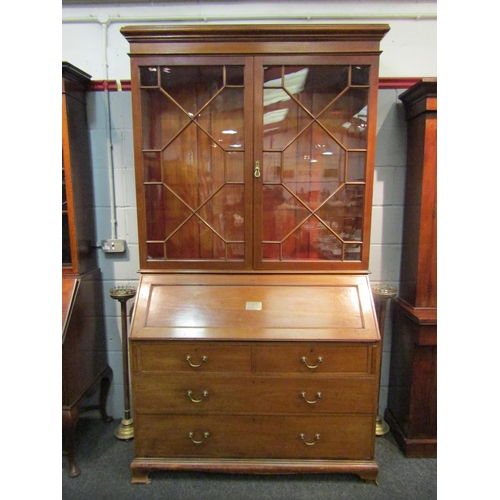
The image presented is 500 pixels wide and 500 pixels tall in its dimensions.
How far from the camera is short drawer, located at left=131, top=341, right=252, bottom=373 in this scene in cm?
147

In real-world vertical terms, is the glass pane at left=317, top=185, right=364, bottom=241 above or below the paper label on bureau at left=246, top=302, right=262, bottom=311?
above

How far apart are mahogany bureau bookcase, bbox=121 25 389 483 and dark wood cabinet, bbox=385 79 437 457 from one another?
0.31 m

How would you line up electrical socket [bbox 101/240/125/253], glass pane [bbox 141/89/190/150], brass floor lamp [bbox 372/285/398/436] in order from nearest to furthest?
1. glass pane [bbox 141/89/190/150]
2. brass floor lamp [bbox 372/285/398/436]
3. electrical socket [bbox 101/240/125/253]

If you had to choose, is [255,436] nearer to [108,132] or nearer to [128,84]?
[108,132]

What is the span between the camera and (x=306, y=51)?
145cm

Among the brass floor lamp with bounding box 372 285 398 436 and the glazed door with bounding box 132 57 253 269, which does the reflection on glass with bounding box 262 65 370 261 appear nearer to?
the glazed door with bounding box 132 57 253 269

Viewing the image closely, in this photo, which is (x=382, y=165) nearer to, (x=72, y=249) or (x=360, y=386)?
(x=360, y=386)

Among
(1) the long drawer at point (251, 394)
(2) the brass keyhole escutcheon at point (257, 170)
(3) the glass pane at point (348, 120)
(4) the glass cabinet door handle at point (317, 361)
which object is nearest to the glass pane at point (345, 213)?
(3) the glass pane at point (348, 120)

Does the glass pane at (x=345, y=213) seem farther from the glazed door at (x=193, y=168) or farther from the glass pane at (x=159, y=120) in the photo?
the glass pane at (x=159, y=120)

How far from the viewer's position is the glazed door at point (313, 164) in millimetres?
1508

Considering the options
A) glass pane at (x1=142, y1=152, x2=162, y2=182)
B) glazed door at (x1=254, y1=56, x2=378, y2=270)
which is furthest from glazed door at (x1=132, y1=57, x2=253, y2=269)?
glazed door at (x1=254, y1=56, x2=378, y2=270)

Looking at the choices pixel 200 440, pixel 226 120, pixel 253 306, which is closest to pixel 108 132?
pixel 226 120

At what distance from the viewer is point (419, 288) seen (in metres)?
1.65

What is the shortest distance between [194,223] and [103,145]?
75 cm
